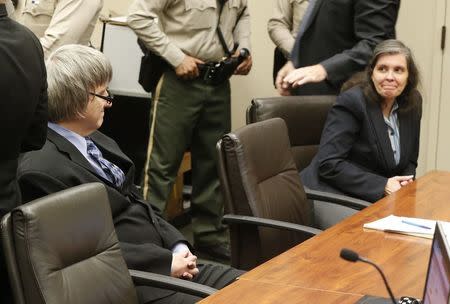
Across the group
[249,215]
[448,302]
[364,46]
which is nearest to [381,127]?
[364,46]

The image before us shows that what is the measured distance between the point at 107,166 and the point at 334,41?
1.80 metres

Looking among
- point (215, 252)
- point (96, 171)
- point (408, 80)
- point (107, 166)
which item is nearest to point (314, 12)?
point (408, 80)

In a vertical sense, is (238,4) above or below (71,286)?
above

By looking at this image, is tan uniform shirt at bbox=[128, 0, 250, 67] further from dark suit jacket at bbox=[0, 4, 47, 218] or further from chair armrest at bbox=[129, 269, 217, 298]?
chair armrest at bbox=[129, 269, 217, 298]

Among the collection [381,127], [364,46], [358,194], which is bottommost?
[358,194]

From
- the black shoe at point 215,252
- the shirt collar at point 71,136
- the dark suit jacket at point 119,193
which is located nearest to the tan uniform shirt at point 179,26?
the black shoe at point 215,252

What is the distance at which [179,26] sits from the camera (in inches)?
161

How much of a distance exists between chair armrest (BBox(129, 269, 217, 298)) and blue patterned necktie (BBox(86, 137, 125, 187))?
17.6 inches

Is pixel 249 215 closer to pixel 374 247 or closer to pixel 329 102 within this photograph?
pixel 374 247

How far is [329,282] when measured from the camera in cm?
198

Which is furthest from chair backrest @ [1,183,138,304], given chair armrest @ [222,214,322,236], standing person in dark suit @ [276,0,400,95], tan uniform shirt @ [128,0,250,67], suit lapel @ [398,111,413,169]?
tan uniform shirt @ [128,0,250,67]

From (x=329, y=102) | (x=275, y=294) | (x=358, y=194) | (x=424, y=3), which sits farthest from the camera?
(x=424, y=3)

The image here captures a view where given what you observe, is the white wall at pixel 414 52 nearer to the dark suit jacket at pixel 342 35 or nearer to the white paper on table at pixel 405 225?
the dark suit jacket at pixel 342 35

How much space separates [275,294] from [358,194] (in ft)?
5.15
